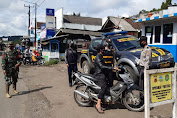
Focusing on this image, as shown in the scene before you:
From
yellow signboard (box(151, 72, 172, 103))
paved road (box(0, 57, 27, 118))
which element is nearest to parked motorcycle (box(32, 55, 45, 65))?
paved road (box(0, 57, 27, 118))

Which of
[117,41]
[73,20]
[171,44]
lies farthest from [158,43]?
[73,20]

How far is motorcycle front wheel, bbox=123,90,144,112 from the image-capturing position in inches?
169

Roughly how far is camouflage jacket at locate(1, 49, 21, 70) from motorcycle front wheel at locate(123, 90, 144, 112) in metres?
4.10

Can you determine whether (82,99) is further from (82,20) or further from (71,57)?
(82,20)

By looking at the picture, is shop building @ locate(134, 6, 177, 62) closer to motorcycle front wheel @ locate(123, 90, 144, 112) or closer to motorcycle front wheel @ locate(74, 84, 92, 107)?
motorcycle front wheel @ locate(123, 90, 144, 112)

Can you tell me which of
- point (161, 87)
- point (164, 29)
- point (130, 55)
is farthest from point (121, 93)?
point (164, 29)

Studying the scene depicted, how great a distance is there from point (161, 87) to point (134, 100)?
1.05 meters

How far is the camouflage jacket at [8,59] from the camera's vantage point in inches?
231

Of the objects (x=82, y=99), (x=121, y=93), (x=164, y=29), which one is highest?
(x=164, y=29)

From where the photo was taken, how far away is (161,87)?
343 cm

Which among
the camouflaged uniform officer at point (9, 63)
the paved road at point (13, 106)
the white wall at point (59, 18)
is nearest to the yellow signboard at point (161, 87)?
the paved road at point (13, 106)

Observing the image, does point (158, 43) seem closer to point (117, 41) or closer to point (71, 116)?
point (117, 41)

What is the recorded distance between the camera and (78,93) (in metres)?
4.94

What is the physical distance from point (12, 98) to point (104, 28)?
1870cm
